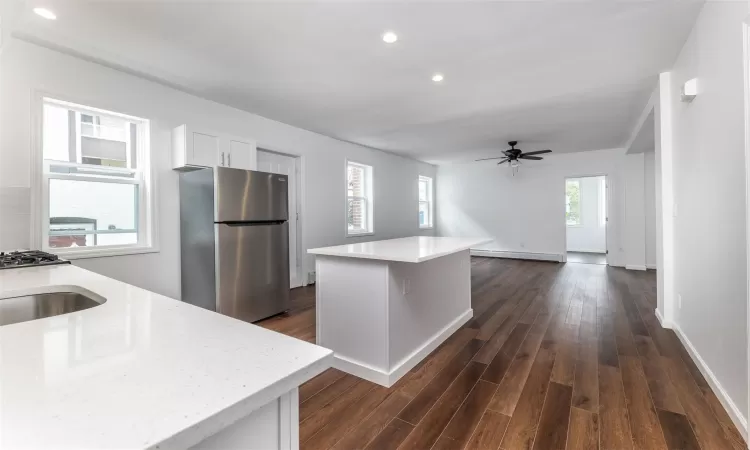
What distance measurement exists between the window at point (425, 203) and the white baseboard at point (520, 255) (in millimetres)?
1425

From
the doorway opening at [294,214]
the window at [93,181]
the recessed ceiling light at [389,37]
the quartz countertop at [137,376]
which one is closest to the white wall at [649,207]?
the recessed ceiling light at [389,37]

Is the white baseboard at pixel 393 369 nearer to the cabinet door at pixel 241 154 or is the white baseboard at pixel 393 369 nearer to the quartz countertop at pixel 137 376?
the quartz countertop at pixel 137 376

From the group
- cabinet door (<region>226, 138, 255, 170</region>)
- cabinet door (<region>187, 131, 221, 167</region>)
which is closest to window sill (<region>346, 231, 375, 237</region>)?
cabinet door (<region>226, 138, 255, 170</region>)

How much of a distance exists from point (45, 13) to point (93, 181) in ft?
4.25

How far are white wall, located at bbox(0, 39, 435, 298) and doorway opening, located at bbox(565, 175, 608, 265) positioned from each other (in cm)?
697

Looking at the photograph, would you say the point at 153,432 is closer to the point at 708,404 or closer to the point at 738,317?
the point at 738,317

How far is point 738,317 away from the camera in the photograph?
62.4 inches

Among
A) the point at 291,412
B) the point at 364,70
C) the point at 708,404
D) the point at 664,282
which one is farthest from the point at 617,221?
the point at 291,412

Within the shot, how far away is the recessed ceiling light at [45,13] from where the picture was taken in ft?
6.61

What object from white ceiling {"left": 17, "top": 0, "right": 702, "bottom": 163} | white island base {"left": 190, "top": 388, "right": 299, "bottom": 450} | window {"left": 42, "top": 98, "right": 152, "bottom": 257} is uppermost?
white ceiling {"left": 17, "top": 0, "right": 702, "bottom": 163}

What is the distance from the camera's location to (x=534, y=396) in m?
1.87

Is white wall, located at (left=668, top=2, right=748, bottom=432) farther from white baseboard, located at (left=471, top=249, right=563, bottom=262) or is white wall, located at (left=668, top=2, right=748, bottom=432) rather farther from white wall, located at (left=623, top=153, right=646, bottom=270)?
white baseboard, located at (left=471, top=249, right=563, bottom=262)

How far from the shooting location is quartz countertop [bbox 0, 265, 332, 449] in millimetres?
411

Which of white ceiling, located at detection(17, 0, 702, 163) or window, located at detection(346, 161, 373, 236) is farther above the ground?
white ceiling, located at detection(17, 0, 702, 163)
